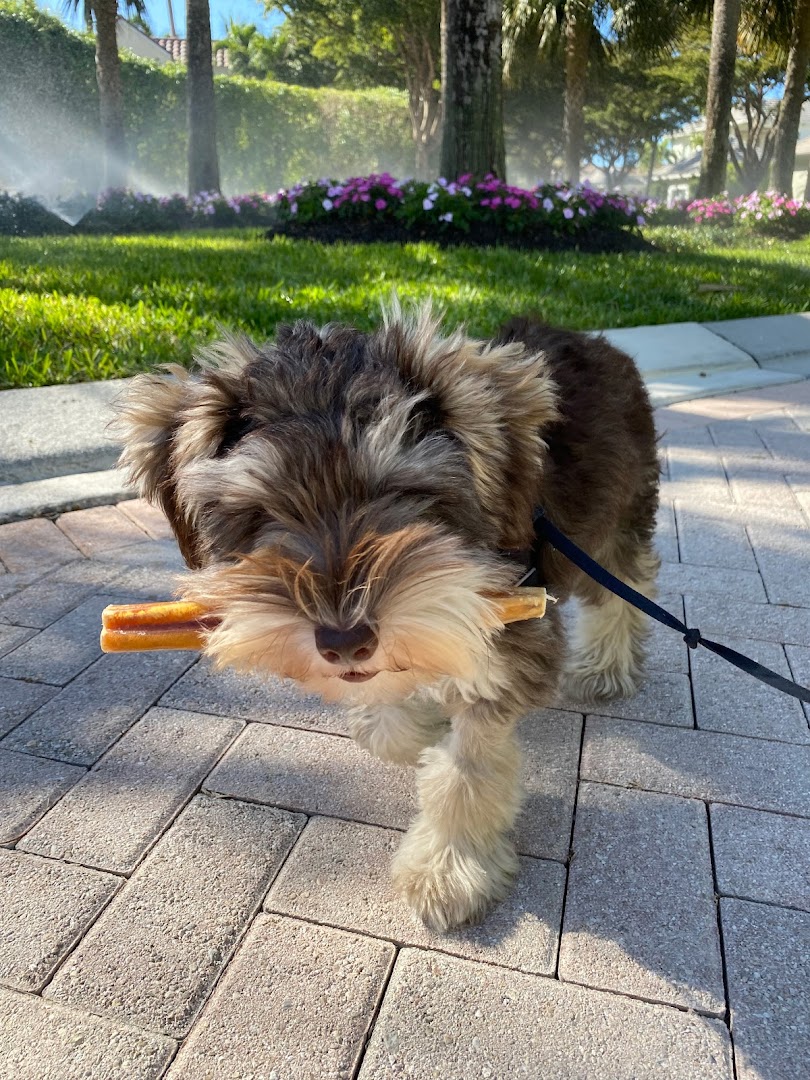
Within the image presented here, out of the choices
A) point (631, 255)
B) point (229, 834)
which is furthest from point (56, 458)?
point (631, 255)

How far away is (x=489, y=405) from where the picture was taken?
1.99 metres

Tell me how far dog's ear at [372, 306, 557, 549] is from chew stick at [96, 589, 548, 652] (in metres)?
0.20

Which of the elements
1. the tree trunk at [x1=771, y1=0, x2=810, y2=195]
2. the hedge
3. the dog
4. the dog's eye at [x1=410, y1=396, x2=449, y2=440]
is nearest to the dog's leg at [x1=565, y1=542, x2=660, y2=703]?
the dog

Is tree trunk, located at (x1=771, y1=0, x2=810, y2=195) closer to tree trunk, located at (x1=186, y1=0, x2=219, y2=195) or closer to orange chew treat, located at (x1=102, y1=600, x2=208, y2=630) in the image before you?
tree trunk, located at (x1=186, y1=0, x2=219, y2=195)

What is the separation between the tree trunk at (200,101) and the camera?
1908cm

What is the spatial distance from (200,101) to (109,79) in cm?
330

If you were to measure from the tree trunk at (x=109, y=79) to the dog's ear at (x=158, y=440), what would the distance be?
2204 cm

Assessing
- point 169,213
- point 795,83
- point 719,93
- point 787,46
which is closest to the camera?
point 169,213

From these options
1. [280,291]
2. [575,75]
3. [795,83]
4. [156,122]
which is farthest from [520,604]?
[156,122]

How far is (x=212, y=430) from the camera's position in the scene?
2057mm

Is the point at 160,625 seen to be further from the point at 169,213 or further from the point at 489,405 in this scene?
the point at 169,213

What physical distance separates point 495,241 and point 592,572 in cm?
1039

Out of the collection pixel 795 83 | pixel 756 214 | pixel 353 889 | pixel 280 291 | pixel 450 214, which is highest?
pixel 795 83

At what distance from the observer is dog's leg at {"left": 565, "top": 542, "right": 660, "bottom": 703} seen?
10.5 feet
